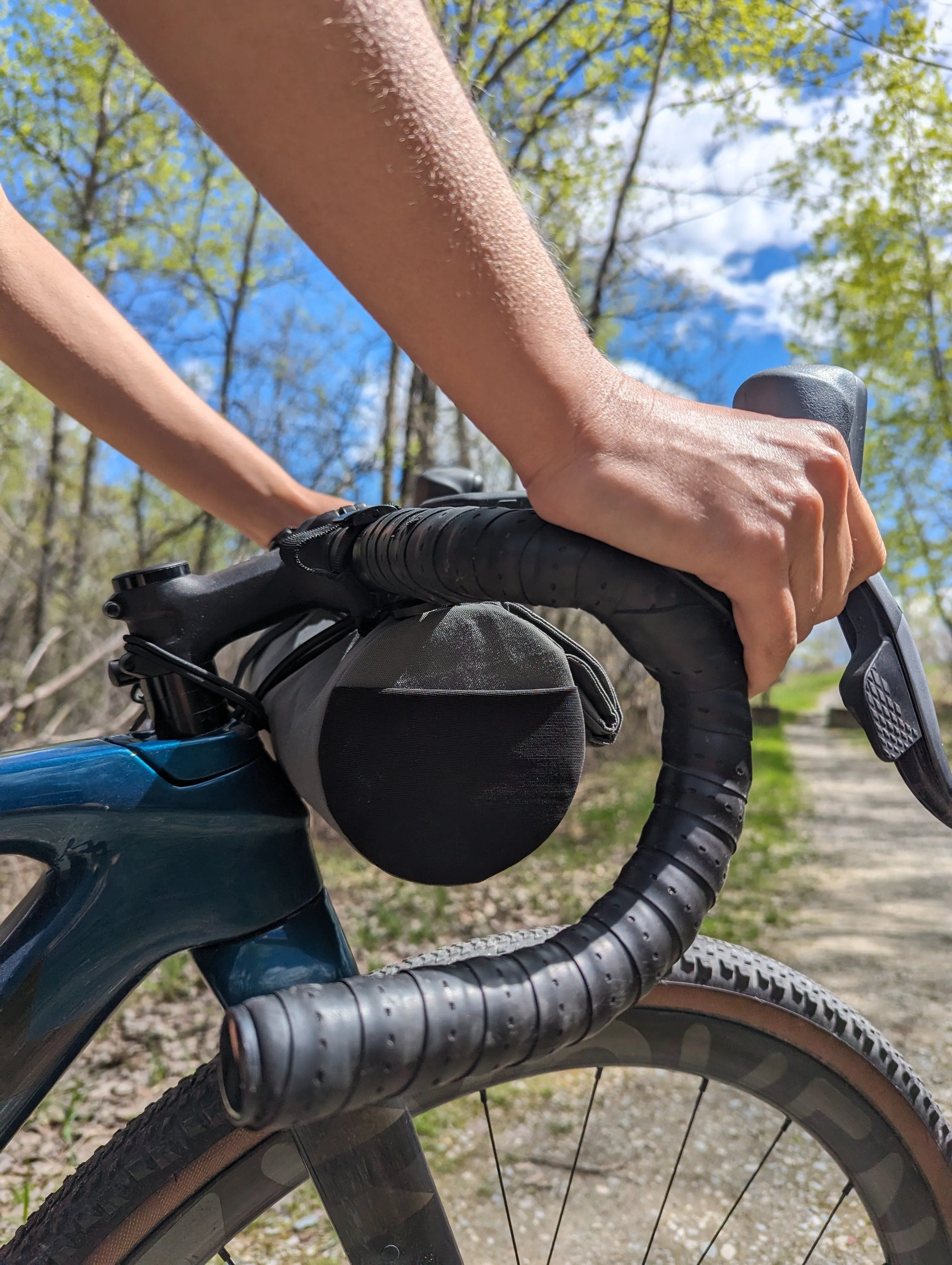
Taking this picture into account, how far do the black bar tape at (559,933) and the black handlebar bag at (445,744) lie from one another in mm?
83

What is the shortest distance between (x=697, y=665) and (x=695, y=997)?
23.4 inches

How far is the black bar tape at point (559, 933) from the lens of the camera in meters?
0.54

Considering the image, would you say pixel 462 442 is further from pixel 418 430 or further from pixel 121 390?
pixel 121 390

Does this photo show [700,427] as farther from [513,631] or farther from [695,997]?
[695,997]

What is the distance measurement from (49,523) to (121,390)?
7.26 m

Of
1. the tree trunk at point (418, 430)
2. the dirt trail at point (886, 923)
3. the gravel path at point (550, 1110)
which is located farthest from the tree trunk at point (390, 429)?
the dirt trail at point (886, 923)

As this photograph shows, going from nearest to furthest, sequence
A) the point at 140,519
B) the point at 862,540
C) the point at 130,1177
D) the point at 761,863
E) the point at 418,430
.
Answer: the point at 862,540, the point at 130,1177, the point at 761,863, the point at 418,430, the point at 140,519

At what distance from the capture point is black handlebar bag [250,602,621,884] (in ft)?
2.58

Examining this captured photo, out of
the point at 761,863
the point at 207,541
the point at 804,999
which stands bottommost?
the point at 761,863

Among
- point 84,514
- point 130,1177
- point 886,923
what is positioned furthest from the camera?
point 84,514

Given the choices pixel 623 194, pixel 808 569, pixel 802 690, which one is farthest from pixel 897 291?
pixel 802 690

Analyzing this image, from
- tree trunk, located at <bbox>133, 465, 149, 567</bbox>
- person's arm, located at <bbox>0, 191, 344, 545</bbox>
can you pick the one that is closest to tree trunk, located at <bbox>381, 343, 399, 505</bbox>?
tree trunk, located at <bbox>133, 465, 149, 567</bbox>

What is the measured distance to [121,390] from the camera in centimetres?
117

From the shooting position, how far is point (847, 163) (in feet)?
32.6
